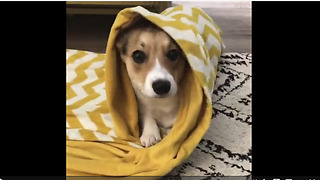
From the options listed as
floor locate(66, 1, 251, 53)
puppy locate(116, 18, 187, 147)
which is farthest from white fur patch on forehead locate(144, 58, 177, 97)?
floor locate(66, 1, 251, 53)

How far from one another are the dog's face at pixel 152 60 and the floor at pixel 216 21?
90 cm

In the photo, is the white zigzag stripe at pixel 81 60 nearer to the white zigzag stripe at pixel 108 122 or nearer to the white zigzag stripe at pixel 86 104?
the white zigzag stripe at pixel 86 104

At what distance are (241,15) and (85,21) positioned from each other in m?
1.06

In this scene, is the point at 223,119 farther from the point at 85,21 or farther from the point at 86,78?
the point at 85,21

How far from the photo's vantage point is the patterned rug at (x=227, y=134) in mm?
1206

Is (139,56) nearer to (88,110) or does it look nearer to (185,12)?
(88,110)

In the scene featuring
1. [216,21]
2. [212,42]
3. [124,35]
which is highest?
[124,35]

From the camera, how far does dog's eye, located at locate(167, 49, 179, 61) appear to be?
1248mm

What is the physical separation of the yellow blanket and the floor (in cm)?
84

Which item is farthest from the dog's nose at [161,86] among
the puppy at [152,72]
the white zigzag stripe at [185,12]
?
the white zigzag stripe at [185,12]

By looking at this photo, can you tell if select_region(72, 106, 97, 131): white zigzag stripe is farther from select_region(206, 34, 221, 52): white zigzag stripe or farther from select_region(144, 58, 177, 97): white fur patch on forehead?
select_region(206, 34, 221, 52): white zigzag stripe

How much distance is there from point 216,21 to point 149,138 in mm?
1581

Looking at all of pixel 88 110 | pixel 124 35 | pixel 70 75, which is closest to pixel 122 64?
pixel 124 35

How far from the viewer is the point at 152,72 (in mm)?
1214
